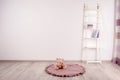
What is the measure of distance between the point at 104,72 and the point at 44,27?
2.41m

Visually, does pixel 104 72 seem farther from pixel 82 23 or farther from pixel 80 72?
pixel 82 23

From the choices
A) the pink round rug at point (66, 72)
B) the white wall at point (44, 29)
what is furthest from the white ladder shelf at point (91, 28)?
the pink round rug at point (66, 72)

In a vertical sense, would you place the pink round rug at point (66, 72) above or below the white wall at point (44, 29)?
below

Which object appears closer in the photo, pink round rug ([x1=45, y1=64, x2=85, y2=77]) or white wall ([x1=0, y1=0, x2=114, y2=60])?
pink round rug ([x1=45, y1=64, x2=85, y2=77])

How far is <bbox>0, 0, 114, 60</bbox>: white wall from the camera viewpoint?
18.0 feet

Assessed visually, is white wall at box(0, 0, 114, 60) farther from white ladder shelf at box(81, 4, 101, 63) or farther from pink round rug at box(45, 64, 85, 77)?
pink round rug at box(45, 64, 85, 77)

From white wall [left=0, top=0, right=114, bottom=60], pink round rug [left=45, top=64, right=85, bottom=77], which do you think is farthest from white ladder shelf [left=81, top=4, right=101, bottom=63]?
pink round rug [left=45, top=64, right=85, bottom=77]

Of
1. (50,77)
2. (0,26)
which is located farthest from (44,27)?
(50,77)

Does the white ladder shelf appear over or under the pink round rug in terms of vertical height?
over

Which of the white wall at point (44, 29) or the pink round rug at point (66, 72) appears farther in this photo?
the white wall at point (44, 29)

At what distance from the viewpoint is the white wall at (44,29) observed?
5.47 meters

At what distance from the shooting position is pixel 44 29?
18.1 ft

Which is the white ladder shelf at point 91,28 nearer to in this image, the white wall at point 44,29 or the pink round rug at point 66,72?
the white wall at point 44,29

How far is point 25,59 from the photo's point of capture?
18.2 feet
